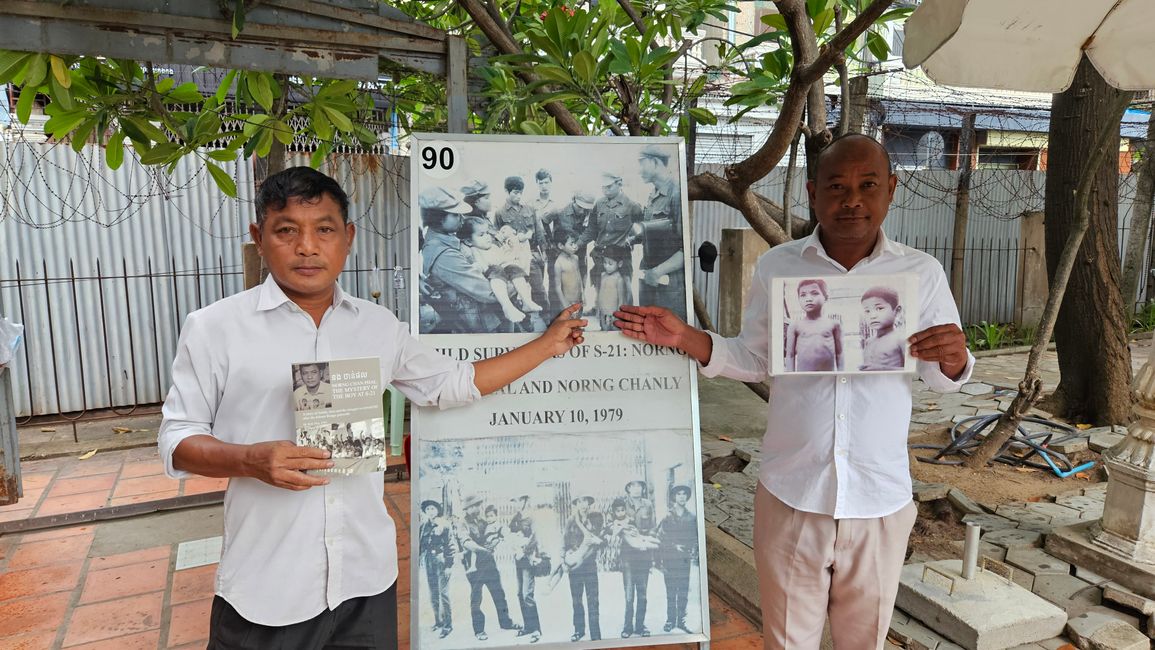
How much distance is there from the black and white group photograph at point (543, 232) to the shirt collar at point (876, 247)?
1.28ft

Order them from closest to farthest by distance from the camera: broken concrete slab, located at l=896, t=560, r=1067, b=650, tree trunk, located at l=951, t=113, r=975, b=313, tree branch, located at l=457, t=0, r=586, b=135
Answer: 1. broken concrete slab, located at l=896, t=560, r=1067, b=650
2. tree branch, located at l=457, t=0, r=586, b=135
3. tree trunk, located at l=951, t=113, r=975, b=313

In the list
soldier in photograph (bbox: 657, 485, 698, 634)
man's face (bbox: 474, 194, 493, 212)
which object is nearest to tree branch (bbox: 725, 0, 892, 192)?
man's face (bbox: 474, 194, 493, 212)

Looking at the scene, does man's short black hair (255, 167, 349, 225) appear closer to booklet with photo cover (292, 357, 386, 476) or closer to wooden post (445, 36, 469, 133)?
booklet with photo cover (292, 357, 386, 476)

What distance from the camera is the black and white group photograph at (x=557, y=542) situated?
2.19 meters

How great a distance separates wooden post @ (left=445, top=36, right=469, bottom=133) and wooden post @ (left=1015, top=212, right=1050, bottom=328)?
10344 mm

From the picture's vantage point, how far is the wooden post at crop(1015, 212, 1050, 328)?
10320mm

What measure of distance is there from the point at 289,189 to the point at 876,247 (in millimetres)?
1552

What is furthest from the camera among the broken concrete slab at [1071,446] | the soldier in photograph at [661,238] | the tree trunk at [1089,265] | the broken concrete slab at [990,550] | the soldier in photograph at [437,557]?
the tree trunk at [1089,265]

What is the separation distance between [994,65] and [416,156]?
1798 millimetres

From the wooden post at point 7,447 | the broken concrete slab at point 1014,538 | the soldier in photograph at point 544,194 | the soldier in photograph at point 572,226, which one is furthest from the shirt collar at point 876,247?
the wooden post at point 7,447

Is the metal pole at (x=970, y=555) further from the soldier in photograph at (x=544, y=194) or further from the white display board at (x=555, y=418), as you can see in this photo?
the soldier in photograph at (x=544, y=194)

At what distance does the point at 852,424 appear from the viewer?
6.59 feet

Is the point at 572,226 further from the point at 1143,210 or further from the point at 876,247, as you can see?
the point at 1143,210

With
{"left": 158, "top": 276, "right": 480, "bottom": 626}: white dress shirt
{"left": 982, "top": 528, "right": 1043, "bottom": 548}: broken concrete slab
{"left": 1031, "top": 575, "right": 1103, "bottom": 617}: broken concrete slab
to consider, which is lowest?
{"left": 1031, "top": 575, "right": 1103, "bottom": 617}: broken concrete slab
